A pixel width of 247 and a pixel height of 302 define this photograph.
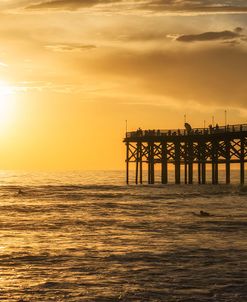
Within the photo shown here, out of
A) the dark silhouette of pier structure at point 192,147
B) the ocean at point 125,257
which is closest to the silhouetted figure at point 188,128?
the dark silhouette of pier structure at point 192,147

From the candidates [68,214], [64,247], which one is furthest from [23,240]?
[68,214]

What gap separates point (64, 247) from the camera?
3231cm

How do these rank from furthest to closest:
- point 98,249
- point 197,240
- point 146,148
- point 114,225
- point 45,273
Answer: point 146,148 < point 114,225 < point 197,240 < point 98,249 < point 45,273

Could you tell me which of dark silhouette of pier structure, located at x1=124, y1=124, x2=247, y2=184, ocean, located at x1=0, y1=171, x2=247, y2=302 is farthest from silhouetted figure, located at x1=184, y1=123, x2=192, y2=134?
ocean, located at x1=0, y1=171, x2=247, y2=302

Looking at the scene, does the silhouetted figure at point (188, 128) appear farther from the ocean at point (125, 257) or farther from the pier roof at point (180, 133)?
the ocean at point (125, 257)

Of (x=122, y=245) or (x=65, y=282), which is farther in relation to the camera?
(x=122, y=245)

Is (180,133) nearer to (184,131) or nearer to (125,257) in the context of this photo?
(184,131)

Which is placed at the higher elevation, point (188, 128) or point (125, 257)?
point (188, 128)

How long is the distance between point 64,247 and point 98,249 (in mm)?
1643

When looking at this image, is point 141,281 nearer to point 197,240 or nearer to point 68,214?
point 197,240

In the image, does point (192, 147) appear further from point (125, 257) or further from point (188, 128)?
point (125, 257)

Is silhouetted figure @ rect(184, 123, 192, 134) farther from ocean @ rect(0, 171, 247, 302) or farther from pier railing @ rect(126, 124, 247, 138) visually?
ocean @ rect(0, 171, 247, 302)

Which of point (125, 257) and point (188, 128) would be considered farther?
point (188, 128)

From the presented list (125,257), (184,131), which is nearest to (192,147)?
(184,131)
